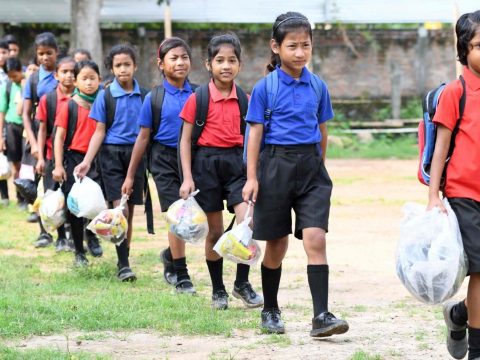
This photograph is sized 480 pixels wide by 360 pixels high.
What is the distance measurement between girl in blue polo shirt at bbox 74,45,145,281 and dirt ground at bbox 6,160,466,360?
1.09 m

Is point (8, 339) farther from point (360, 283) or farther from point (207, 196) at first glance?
point (360, 283)

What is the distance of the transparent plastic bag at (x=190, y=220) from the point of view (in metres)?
6.89

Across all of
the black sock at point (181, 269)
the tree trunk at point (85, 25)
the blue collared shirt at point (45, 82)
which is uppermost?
the tree trunk at point (85, 25)

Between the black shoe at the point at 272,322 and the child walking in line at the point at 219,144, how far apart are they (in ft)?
2.63

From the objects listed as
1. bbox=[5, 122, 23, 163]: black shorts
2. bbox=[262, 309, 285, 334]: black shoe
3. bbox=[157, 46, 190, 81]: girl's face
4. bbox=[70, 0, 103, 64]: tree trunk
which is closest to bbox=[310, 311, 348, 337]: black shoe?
bbox=[262, 309, 285, 334]: black shoe

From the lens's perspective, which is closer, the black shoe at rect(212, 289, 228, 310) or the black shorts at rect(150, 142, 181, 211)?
the black shoe at rect(212, 289, 228, 310)

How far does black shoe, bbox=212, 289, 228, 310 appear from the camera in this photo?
701 centimetres

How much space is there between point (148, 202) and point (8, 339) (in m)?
2.45

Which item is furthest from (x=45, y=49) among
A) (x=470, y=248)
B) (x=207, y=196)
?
(x=470, y=248)

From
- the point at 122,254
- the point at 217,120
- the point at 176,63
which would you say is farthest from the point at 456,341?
the point at 122,254

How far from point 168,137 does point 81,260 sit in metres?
1.76

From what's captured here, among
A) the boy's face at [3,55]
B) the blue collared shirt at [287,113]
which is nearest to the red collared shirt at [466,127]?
the blue collared shirt at [287,113]

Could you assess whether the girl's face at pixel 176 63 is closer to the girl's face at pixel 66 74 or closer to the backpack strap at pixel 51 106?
the girl's face at pixel 66 74

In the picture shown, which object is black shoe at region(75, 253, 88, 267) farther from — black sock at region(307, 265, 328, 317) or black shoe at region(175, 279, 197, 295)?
black sock at region(307, 265, 328, 317)
